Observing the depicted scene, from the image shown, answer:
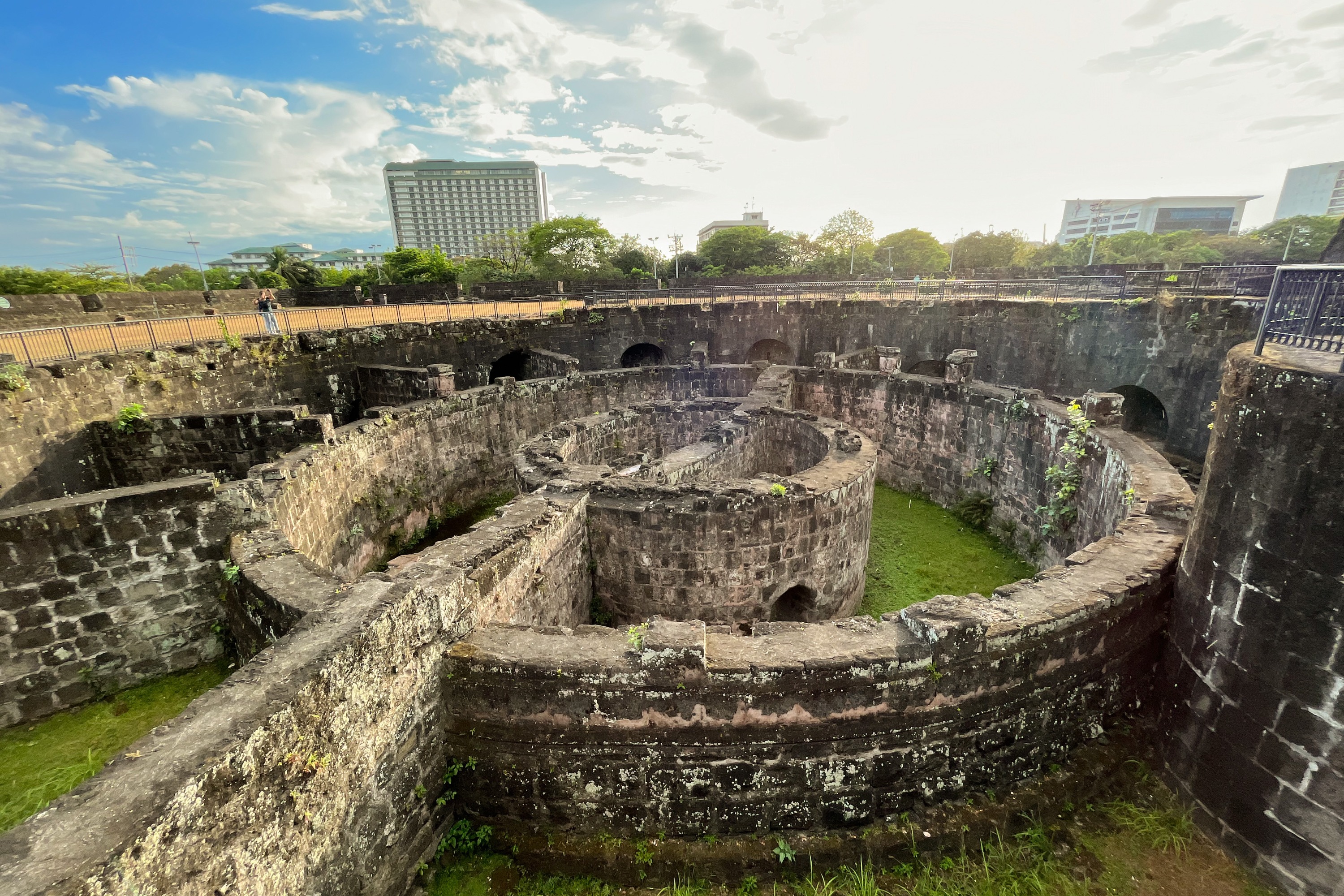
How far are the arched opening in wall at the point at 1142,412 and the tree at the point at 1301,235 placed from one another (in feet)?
117

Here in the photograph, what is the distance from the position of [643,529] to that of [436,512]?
6446 millimetres

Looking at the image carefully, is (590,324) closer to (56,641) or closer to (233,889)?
(56,641)

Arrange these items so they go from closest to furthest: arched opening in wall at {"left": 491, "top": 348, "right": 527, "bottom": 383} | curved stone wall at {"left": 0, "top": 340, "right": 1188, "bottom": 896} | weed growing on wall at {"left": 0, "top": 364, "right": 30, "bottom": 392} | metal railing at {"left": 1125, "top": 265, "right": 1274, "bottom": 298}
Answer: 1. curved stone wall at {"left": 0, "top": 340, "right": 1188, "bottom": 896}
2. weed growing on wall at {"left": 0, "top": 364, "right": 30, "bottom": 392}
3. metal railing at {"left": 1125, "top": 265, "right": 1274, "bottom": 298}
4. arched opening in wall at {"left": 491, "top": 348, "right": 527, "bottom": 383}

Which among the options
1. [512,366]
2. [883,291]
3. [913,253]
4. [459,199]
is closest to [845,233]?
[913,253]

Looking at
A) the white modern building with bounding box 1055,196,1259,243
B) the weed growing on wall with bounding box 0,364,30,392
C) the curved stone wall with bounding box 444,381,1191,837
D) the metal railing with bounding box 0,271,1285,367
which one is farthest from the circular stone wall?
the white modern building with bounding box 1055,196,1259,243

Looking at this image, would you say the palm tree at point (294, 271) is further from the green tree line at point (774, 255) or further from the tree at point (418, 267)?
the tree at point (418, 267)

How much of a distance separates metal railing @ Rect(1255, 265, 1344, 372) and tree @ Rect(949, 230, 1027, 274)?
54005 millimetres

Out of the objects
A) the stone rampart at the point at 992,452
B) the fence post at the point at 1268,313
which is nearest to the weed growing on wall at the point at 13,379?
the stone rampart at the point at 992,452

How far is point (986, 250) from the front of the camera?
54.5 metres

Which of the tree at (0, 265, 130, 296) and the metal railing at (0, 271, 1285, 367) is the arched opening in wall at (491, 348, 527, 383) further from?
the tree at (0, 265, 130, 296)

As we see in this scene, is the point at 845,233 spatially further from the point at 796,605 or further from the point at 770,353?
the point at 796,605

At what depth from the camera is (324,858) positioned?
3779 mm

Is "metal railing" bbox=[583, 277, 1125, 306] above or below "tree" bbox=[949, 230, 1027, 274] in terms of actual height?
below

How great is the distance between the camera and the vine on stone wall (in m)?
9.25
